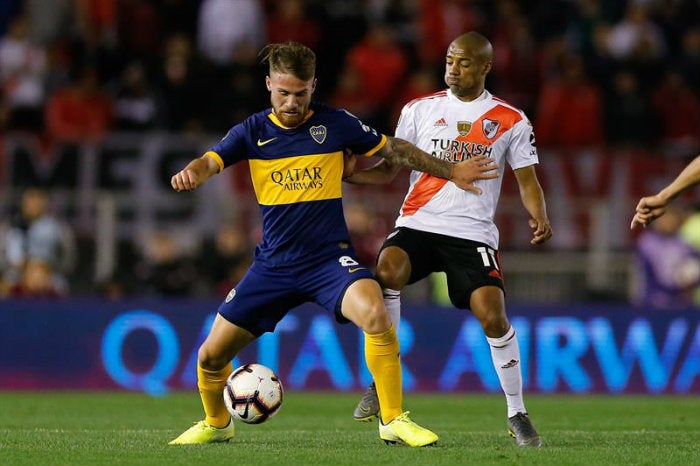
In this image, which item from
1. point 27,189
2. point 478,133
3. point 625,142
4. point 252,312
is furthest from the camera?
point 625,142

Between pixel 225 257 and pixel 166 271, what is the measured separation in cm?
65

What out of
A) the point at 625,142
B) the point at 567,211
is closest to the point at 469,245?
the point at 567,211

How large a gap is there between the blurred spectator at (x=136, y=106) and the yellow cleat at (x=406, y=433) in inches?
355

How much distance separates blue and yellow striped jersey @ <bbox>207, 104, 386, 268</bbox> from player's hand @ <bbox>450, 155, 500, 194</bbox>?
Answer: 729 millimetres

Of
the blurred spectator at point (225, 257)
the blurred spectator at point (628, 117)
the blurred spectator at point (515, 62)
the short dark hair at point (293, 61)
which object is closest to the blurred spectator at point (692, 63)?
the blurred spectator at point (628, 117)

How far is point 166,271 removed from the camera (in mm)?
15133

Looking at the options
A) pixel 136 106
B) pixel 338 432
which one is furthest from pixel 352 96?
pixel 338 432

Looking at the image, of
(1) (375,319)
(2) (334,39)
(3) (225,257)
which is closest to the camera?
(1) (375,319)

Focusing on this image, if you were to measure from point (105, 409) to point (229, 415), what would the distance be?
360cm

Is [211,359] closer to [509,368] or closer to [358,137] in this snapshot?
[358,137]

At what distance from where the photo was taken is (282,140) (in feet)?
27.4

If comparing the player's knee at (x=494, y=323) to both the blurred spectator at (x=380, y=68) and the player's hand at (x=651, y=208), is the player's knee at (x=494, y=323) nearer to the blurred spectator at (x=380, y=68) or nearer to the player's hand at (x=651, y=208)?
the player's hand at (x=651, y=208)

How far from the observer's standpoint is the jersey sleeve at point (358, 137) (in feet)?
27.7

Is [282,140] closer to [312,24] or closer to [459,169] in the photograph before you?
[459,169]
